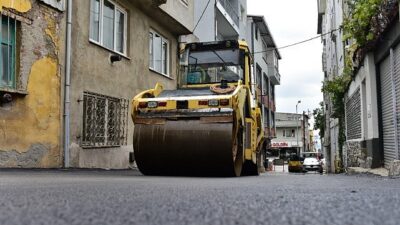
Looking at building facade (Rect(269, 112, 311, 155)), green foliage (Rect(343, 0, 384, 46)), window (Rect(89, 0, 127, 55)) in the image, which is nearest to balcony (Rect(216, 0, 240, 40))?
window (Rect(89, 0, 127, 55))

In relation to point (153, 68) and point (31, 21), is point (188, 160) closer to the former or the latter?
point (31, 21)

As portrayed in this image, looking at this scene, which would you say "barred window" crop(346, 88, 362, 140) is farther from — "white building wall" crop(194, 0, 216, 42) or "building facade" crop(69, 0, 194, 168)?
"white building wall" crop(194, 0, 216, 42)

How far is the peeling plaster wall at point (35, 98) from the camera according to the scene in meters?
9.27

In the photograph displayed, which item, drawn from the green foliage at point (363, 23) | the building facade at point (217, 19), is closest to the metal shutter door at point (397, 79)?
the green foliage at point (363, 23)

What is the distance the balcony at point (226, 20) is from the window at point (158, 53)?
6.44 m

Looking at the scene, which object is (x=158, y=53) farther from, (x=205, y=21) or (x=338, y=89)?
(x=338, y=89)

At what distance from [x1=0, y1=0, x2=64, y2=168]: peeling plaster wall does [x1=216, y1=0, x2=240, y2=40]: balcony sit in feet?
45.2

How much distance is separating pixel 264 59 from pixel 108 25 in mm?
33575

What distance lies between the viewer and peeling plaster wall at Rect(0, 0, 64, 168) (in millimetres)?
9266

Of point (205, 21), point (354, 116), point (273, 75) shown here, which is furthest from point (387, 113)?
point (273, 75)

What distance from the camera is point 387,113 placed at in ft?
38.8

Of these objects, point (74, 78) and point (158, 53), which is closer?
point (74, 78)

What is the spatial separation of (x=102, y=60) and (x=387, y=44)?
711 cm

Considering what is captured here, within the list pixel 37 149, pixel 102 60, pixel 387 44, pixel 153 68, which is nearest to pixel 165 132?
pixel 37 149
